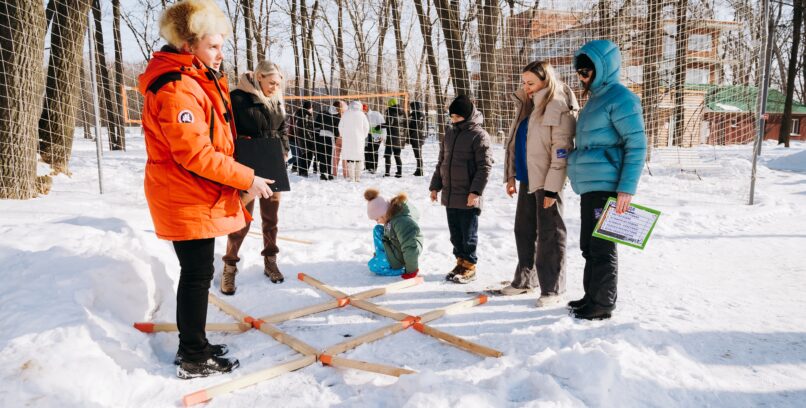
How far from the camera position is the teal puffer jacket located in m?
2.75

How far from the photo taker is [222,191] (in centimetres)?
232

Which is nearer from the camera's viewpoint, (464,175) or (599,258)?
(599,258)

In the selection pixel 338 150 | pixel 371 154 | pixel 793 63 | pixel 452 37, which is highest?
pixel 793 63

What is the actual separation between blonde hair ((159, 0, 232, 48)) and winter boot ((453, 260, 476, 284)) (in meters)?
2.54

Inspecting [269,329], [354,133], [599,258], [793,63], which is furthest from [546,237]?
[793,63]

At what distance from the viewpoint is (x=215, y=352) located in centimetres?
258

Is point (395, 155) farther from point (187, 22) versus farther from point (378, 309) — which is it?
point (187, 22)

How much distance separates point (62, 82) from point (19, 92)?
163 cm

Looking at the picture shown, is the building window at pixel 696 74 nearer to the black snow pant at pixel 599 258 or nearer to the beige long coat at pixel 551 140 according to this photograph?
the beige long coat at pixel 551 140

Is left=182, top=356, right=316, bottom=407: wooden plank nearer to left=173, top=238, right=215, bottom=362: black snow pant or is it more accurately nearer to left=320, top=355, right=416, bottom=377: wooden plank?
left=320, top=355, right=416, bottom=377: wooden plank

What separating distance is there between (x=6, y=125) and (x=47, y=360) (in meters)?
5.02

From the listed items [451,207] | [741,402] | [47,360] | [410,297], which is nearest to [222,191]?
[47,360]

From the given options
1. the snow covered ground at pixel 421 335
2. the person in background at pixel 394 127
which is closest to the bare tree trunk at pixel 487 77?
the person in background at pixel 394 127

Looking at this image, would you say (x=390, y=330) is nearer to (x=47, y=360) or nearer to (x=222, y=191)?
(x=222, y=191)
